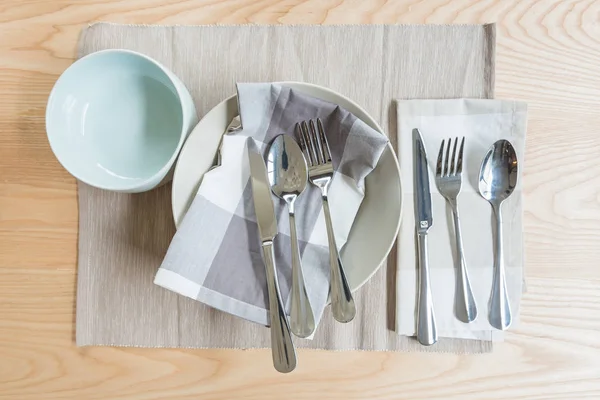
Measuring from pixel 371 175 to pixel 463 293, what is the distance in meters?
0.14

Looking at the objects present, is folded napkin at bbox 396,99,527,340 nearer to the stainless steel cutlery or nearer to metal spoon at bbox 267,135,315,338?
the stainless steel cutlery

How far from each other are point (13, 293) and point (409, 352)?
39cm

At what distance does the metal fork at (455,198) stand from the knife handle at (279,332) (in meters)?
0.17

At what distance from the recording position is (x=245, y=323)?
1.59 feet

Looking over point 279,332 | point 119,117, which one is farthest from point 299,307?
point 119,117

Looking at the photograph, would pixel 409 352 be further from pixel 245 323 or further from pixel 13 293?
pixel 13 293

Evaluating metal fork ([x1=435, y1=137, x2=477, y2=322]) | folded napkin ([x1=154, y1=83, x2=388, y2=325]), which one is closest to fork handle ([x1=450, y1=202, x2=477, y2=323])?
metal fork ([x1=435, y1=137, x2=477, y2=322])

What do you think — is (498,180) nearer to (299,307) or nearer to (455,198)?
(455,198)

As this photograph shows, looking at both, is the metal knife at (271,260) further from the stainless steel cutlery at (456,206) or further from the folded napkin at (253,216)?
the stainless steel cutlery at (456,206)

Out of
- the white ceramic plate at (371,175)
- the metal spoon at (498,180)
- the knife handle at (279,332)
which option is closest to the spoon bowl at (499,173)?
the metal spoon at (498,180)

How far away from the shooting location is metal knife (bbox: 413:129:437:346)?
1.52 ft

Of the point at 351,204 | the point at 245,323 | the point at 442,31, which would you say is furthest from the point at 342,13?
the point at 245,323

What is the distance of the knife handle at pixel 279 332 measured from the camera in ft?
1.35

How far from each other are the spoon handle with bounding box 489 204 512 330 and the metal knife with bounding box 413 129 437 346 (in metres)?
0.06
